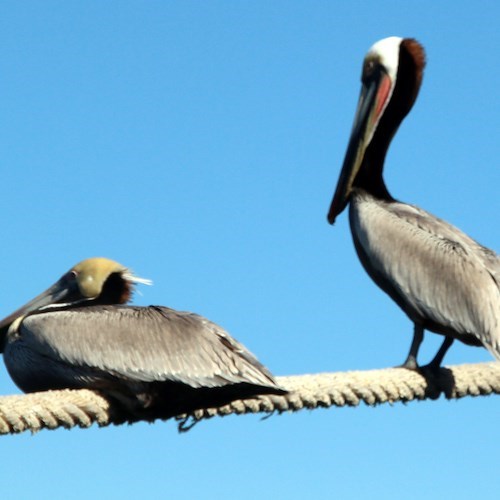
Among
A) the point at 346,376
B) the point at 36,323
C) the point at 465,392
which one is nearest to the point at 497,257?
the point at 465,392

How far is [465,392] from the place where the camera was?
710cm

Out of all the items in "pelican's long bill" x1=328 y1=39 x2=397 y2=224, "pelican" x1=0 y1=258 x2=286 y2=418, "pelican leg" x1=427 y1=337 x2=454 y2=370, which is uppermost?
"pelican's long bill" x1=328 y1=39 x2=397 y2=224

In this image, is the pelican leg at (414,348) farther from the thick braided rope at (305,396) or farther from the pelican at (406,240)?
the thick braided rope at (305,396)

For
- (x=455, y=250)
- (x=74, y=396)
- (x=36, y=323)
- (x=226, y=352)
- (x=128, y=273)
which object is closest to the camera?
(x=74, y=396)

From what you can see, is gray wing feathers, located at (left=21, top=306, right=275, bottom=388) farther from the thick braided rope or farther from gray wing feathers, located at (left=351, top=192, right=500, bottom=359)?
gray wing feathers, located at (left=351, top=192, right=500, bottom=359)

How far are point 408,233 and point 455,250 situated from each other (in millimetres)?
275

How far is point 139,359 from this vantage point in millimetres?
6867

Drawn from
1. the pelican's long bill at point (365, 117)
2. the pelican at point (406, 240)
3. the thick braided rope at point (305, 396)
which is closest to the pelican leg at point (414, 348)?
the pelican at point (406, 240)

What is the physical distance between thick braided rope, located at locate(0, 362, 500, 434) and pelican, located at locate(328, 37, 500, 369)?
0.64 feet

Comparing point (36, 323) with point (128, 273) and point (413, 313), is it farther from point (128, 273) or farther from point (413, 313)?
point (413, 313)

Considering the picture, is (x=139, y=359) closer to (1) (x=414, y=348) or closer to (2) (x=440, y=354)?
(1) (x=414, y=348)

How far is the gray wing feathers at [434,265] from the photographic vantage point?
739 cm

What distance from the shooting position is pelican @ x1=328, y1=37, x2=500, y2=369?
293 inches


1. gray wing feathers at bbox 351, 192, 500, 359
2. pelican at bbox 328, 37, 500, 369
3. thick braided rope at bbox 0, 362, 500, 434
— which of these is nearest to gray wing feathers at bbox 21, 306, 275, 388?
thick braided rope at bbox 0, 362, 500, 434
